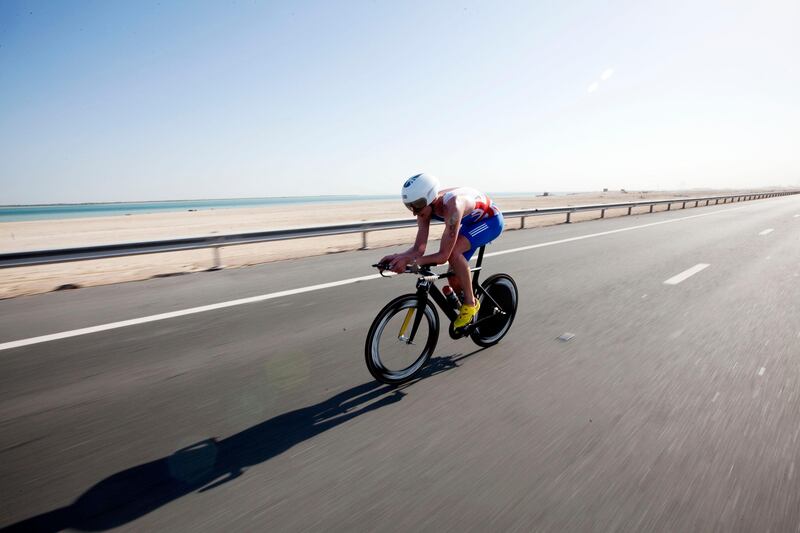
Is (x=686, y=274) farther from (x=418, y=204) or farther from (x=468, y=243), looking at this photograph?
(x=418, y=204)

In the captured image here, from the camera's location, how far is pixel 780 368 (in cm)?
373

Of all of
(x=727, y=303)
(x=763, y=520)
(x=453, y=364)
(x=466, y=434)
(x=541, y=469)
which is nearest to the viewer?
(x=763, y=520)

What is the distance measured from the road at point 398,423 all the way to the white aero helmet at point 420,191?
1.53 meters

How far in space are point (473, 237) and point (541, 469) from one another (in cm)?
218

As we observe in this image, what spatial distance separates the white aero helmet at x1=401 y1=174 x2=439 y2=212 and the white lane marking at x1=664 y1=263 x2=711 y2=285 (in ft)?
18.0

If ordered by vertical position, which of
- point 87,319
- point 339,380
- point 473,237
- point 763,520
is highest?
point 473,237

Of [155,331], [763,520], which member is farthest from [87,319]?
[763,520]

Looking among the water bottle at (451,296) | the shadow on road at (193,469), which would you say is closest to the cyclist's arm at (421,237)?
the water bottle at (451,296)

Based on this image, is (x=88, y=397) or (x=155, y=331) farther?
(x=155, y=331)

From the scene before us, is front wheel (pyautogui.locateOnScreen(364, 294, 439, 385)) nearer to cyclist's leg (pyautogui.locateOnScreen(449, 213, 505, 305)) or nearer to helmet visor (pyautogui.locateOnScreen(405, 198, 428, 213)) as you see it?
cyclist's leg (pyautogui.locateOnScreen(449, 213, 505, 305))

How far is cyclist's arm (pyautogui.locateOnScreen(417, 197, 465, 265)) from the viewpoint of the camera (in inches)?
140

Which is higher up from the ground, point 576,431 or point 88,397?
point 88,397

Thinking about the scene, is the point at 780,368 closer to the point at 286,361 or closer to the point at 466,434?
the point at 466,434

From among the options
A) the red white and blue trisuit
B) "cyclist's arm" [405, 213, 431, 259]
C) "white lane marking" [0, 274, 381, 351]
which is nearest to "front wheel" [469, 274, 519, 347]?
the red white and blue trisuit
